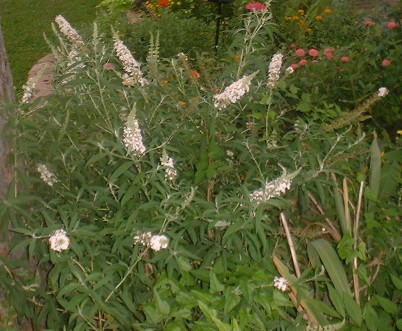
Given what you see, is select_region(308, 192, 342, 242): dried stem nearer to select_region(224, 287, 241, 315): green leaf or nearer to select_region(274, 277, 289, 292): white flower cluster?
select_region(274, 277, 289, 292): white flower cluster

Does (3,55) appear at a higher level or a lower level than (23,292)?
higher

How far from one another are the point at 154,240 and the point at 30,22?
867cm

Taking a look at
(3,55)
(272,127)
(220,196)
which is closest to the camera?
(220,196)

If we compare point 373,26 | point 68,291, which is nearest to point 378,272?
point 68,291

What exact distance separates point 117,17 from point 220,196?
572 centimetres

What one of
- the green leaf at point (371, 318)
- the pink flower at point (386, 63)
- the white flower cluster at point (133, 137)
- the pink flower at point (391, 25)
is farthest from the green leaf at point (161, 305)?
the pink flower at point (391, 25)

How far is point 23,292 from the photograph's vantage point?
2.48 meters

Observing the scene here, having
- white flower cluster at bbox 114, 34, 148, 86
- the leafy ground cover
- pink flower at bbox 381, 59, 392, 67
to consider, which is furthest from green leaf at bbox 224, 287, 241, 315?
pink flower at bbox 381, 59, 392, 67

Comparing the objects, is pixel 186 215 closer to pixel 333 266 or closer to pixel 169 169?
pixel 169 169

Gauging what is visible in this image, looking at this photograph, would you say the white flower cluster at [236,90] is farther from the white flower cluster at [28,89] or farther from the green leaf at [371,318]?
the green leaf at [371,318]

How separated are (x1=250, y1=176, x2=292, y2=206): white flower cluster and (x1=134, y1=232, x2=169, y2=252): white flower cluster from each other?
0.32 m

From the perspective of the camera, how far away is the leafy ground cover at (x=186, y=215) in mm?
2379

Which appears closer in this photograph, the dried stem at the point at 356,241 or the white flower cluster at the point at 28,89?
the white flower cluster at the point at 28,89

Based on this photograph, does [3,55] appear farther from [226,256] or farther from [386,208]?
[386,208]
